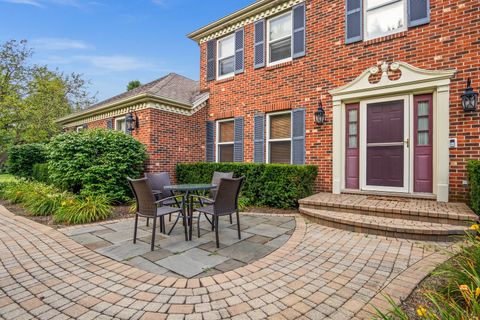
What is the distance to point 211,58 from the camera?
830 centimetres

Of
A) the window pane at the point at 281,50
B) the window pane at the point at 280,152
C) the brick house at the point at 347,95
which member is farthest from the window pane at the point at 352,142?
the window pane at the point at 281,50

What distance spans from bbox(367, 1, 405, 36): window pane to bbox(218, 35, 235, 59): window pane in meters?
4.16

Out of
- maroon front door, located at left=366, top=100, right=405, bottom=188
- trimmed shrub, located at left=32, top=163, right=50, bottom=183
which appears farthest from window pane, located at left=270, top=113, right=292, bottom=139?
trimmed shrub, located at left=32, top=163, right=50, bottom=183

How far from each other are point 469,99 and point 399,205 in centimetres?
231

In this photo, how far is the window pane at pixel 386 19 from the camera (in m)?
5.11

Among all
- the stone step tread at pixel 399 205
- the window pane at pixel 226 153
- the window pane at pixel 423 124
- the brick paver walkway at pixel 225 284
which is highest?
the window pane at pixel 423 124

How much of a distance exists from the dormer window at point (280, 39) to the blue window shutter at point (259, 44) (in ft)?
0.62

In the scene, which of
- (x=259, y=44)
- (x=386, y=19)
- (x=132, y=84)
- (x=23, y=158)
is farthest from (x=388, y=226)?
(x=132, y=84)

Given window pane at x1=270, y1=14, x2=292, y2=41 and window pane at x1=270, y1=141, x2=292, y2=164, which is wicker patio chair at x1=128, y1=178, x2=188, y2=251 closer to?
window pane at x1=270, y1=141, x2=292, y2=164

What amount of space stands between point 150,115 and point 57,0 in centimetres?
706

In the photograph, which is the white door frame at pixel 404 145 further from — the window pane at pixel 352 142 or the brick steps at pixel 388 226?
the brick steps at pixel 388 226

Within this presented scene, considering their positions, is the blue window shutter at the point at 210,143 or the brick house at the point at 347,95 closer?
the brick house at the point at 347,95

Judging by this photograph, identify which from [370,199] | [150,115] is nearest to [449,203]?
[370,199]

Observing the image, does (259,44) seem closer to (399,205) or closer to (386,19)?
(386,19)
